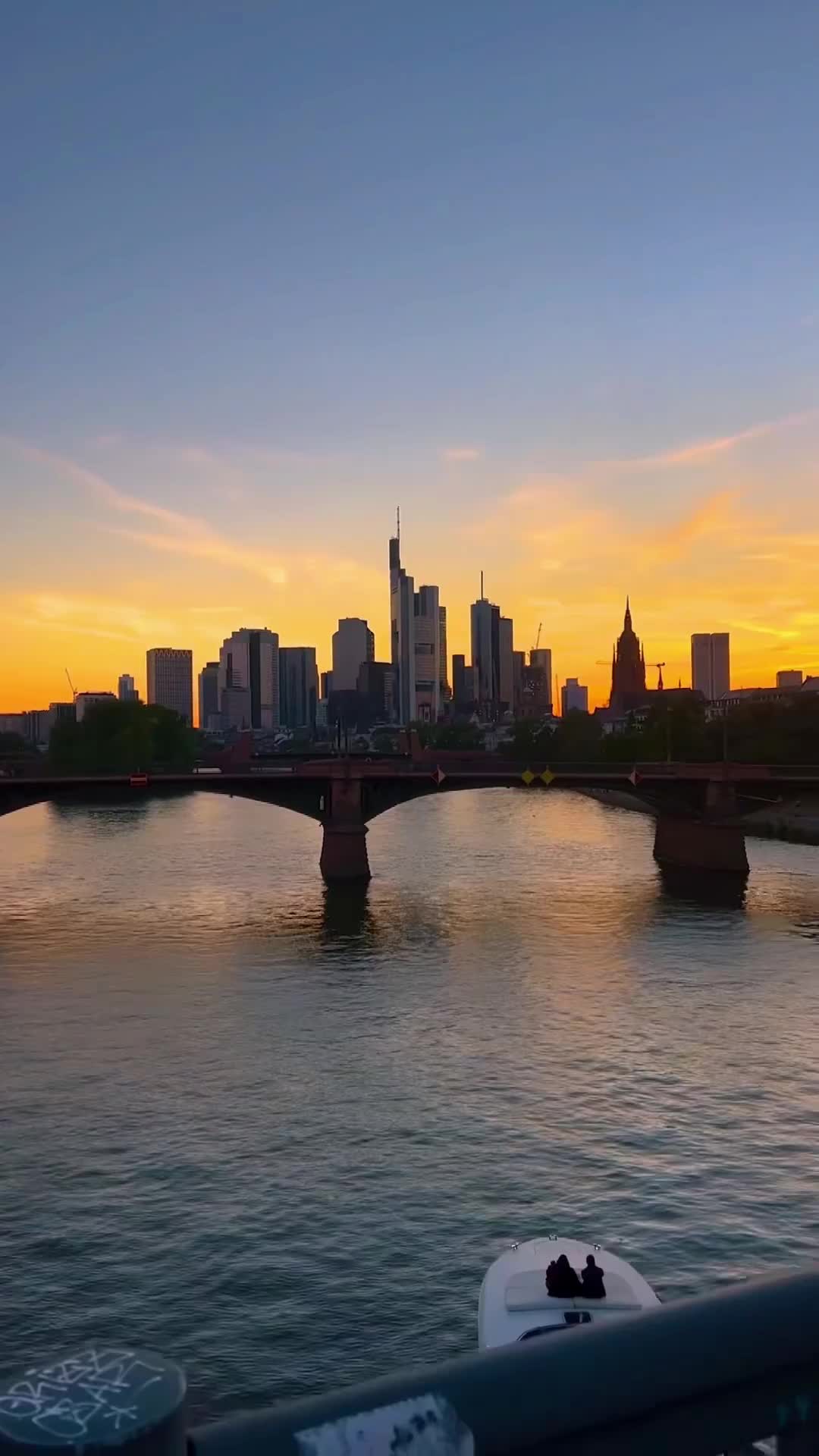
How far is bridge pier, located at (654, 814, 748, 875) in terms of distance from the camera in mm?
58688

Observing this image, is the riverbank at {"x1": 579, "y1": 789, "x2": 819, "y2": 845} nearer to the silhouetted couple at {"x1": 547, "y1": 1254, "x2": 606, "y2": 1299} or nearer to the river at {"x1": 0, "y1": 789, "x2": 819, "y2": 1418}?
the river at {"x1": 0, "y1": 789, "x2": 819, "y2": 1418}

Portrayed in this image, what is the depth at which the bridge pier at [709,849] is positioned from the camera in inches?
2311

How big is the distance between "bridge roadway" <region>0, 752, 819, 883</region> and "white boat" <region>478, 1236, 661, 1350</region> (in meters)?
41.2

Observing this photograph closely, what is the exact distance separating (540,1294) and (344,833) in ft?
145

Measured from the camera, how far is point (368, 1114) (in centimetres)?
2378

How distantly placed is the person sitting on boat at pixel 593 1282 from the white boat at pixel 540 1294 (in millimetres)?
65

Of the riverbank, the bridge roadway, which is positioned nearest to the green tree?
the riverbank

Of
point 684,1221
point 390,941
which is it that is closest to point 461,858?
point 390,941

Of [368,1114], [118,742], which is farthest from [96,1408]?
[118,742]

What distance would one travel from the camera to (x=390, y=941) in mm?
43250

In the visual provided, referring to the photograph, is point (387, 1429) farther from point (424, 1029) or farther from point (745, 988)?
point (745, 988)

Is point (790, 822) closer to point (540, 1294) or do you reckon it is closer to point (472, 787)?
point (472, 787)

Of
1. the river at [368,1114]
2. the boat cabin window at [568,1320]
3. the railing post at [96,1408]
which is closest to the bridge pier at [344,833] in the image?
the river at [368,1114]

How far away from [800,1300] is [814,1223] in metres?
18.5
